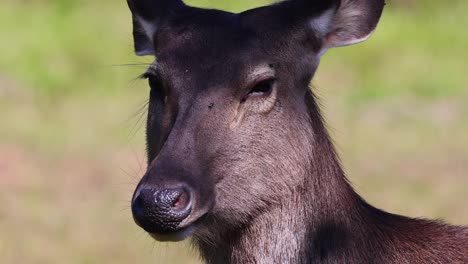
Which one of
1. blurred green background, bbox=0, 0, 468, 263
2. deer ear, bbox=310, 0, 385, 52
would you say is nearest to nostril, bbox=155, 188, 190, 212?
deer ear, bbox=310, 0, 385, 52

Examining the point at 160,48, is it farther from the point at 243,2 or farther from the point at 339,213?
the point at 243,2

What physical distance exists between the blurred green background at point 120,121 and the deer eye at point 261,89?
4.50 meters

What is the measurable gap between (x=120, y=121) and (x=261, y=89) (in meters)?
10.6

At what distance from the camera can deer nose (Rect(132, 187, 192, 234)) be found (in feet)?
19.8

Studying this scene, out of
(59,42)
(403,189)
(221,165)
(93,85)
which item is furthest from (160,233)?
(59,42)

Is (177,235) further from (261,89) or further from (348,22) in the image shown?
(348,22)

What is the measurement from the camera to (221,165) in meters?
6.51

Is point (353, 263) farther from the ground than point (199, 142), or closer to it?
closer to it

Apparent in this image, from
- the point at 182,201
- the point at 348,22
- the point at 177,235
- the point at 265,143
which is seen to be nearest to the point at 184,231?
the point at 177,235

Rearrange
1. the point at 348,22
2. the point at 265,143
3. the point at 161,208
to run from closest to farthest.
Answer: the point at 161,208 < the point at 265,143 < the point at 348,22

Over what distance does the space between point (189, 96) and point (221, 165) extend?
436mm

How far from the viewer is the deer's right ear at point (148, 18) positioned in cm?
731

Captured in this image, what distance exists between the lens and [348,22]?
7.10 metres

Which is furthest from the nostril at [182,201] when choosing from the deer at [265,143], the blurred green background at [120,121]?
the blurred green background at [120,121]
